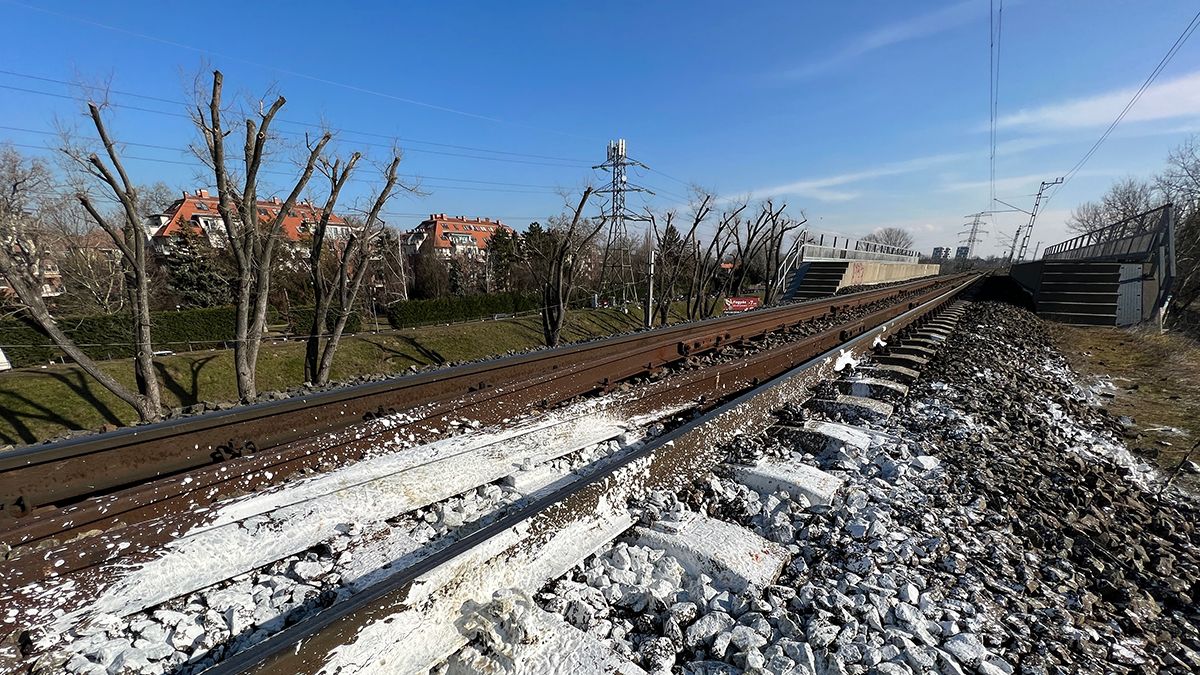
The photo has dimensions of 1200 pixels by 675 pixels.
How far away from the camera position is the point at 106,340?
20484 mm

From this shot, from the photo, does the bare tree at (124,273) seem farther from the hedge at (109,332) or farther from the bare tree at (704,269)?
the bare tree at (704,269)

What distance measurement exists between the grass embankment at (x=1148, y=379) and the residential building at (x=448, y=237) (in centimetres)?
4594

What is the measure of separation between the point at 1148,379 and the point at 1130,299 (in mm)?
8027

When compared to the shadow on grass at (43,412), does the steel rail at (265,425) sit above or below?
above

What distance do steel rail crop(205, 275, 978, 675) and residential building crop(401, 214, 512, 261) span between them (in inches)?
1945

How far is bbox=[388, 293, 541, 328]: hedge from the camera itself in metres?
31.5

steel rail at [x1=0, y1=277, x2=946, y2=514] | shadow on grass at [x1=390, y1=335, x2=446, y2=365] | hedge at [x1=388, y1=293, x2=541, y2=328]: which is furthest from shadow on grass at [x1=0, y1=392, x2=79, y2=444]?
hedge at [x1=388, y1=293, x2=541, y2=328]

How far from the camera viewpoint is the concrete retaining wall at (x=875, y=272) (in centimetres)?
2336

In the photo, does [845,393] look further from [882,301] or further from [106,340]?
[106,340]

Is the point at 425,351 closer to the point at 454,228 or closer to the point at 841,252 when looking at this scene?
the point at 841,252

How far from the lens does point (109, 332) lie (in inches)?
812

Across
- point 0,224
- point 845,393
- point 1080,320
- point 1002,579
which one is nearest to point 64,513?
point 1002,579

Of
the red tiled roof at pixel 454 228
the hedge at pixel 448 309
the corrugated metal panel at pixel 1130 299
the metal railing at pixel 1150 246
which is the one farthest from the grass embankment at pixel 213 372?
the red tiled roof at pixel 454 228

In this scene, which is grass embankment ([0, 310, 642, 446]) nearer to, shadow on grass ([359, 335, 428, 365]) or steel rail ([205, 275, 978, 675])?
shadow on grass ([359, 335, 428, 365])
